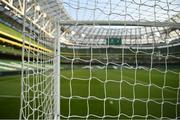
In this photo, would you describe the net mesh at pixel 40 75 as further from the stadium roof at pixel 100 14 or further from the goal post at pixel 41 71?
the stadium roof at pixel 100 14

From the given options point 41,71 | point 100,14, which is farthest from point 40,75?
point 100,14

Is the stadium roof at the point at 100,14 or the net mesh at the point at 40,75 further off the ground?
the stadium roof at the point at 100,14

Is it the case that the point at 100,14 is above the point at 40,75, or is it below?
above

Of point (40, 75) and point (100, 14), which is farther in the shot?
point (40, 75)

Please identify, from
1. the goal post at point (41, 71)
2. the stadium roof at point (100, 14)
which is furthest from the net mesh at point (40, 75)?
the stadium roof at point (100, 14)

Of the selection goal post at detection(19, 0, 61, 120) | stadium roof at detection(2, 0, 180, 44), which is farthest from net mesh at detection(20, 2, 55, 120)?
stadium roof at detection(2, 0, 180, 44)

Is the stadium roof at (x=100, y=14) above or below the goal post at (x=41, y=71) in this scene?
above

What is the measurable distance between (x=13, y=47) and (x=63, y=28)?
14.3m

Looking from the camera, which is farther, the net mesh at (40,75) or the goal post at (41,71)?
the net mesh at (40,75)

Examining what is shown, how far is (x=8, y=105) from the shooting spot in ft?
17.1

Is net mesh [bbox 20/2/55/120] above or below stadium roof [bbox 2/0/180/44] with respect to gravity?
below

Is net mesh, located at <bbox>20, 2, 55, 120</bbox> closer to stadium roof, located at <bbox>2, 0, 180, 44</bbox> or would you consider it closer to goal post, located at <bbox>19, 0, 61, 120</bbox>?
goal post, located at <bbox>19, 0, 61, 120</bbox>

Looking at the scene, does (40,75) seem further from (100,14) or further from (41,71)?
(100,14)

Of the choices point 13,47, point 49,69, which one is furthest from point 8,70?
point 49,69
